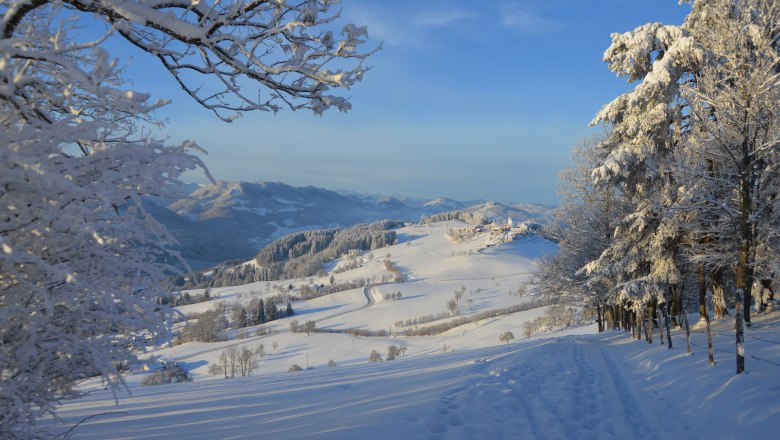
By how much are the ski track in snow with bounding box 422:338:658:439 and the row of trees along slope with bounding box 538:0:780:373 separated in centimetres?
265

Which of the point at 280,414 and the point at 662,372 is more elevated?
the point at 280,414

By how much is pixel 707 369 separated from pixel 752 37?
6.94 meters

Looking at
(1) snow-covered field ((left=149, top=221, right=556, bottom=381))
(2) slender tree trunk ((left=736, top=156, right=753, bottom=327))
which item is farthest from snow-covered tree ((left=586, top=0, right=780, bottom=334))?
(1) snow-covered field ((left=149, top=221, right=556, bottom=381))

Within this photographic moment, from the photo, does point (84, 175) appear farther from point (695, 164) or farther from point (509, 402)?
point (695, 164)

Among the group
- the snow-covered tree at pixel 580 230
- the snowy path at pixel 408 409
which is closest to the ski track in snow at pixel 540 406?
the snowy path at pixel 408 409

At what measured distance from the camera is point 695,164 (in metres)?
10.4

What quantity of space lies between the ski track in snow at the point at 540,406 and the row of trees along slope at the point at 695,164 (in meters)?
2.65

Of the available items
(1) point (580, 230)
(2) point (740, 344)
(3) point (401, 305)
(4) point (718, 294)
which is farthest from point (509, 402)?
(3) point (401, 305)

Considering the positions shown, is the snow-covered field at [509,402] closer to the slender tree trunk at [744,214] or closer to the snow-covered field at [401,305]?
the slender tree trunk at [744,214]

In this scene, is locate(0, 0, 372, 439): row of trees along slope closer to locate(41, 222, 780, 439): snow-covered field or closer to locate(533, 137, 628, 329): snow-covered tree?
locate(41, 222, 780, 439): snow-covered field

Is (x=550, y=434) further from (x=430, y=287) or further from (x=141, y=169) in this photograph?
(x=430, y=287)

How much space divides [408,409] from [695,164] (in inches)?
359

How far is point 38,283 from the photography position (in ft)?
9.64

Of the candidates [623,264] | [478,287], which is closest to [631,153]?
[623,264]
